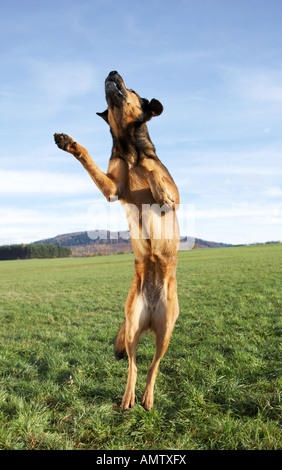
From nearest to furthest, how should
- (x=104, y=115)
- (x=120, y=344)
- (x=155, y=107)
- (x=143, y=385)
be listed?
(x=155, y=107), (x=104, y=115), (x=120, y=344), (x=143, y=385)

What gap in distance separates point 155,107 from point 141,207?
0.98 meters

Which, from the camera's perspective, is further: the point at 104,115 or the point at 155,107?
the point at 104,115

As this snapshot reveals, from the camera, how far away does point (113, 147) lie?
122 inches

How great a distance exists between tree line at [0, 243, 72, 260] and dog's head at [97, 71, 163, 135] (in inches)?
3671

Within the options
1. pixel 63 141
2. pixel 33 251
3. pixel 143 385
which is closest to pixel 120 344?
pixel 143 385

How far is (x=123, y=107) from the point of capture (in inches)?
114

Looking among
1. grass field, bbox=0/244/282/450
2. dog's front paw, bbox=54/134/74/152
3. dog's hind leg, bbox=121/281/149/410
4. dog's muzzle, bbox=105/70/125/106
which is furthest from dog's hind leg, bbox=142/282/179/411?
dog's muzzle, bbox=105/70/125/106

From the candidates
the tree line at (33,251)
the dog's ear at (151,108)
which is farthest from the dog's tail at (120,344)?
the tree line at (33,251)

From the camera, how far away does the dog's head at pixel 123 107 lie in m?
2.85

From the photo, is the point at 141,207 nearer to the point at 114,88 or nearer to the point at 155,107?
the point at 155,107

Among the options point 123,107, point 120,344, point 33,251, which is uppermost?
point 123,107
